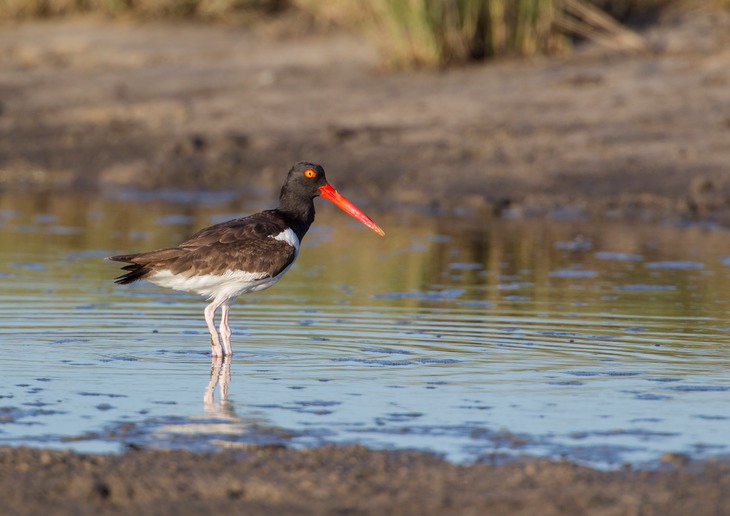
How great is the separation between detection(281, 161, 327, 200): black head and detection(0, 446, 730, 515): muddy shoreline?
13.6 ft

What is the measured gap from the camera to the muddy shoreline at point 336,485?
5.03 m

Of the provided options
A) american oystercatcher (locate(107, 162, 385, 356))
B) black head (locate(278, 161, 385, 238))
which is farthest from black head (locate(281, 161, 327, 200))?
american oystercatcher (locate(107, 162, 385, 356))

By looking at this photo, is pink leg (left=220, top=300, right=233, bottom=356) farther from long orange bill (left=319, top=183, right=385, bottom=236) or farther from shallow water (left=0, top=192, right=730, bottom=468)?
long orange bill (left=319, top=183, right=385, bottom=236)

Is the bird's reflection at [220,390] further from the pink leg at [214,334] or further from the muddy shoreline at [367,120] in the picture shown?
the muddy shoreline at [367,120]

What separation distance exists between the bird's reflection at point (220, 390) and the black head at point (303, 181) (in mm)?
1841

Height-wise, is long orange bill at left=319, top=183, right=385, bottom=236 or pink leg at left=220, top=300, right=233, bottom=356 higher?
long orange bill at left=319, top=183, right=385, bottom=236

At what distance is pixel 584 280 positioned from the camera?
11062mm

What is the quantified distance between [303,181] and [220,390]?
2.82 meters

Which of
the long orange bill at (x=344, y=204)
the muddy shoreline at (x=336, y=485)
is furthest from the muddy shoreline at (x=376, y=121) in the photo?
the muddy shoreline at (x=336, y=485)

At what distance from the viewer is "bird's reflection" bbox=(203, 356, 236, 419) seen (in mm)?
6594

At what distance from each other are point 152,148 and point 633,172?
20.6ft

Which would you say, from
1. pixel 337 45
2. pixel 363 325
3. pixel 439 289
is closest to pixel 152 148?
pixel 337 45

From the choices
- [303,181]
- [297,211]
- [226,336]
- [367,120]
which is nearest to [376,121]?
[367,120]

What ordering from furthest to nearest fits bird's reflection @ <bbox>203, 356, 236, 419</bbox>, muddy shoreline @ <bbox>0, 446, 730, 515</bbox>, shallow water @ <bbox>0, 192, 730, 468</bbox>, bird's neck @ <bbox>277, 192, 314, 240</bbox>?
bird's neck @ <bbox>277, 192, 314, 240</bbox>, bird's reflection @ <bbox>203, 356, 236, 419</bbox>, shallow water @ <bbox>0, 192, 730, 468</bbox>, muddy shoreline @ <bbox>0, 446, 730, 515</bbox>
